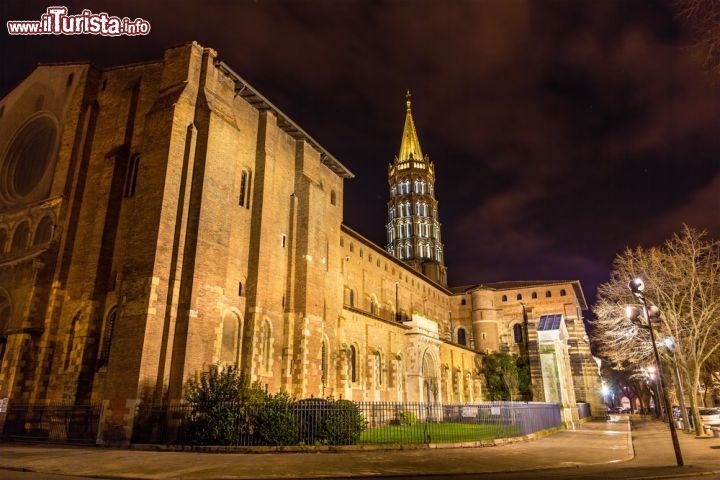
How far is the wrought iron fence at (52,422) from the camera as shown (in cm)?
1794

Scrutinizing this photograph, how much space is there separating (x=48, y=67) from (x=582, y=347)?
56.5m

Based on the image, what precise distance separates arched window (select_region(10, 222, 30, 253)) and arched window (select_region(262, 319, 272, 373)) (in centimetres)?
1252

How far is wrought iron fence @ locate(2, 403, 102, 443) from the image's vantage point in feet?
58.9

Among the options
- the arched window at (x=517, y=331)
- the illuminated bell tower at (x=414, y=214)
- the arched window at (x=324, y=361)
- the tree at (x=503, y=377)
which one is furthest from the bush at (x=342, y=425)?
the illuminated bell tower at (x=414, y=214)

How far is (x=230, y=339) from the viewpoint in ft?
72.1

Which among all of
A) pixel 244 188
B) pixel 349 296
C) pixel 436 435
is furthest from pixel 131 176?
pixel 349 296

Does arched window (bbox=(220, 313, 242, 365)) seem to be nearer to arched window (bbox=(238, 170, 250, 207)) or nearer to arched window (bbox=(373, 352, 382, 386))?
arched window (bbox=(238, 170, 250, 207))

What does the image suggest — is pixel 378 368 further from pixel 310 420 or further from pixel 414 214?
pixel 414 214

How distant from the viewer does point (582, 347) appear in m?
56.4

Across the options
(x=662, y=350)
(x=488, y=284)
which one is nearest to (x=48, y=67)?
(x=662, y=350)

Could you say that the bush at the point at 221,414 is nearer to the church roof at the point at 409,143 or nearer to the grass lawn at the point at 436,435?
the grass lawn at the point at 436,435

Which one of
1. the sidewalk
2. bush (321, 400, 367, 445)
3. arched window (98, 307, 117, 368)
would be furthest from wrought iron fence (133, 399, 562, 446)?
arched window (98, 307, 117, 368)

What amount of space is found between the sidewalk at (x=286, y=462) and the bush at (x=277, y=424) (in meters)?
0.97

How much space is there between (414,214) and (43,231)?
173 feet
